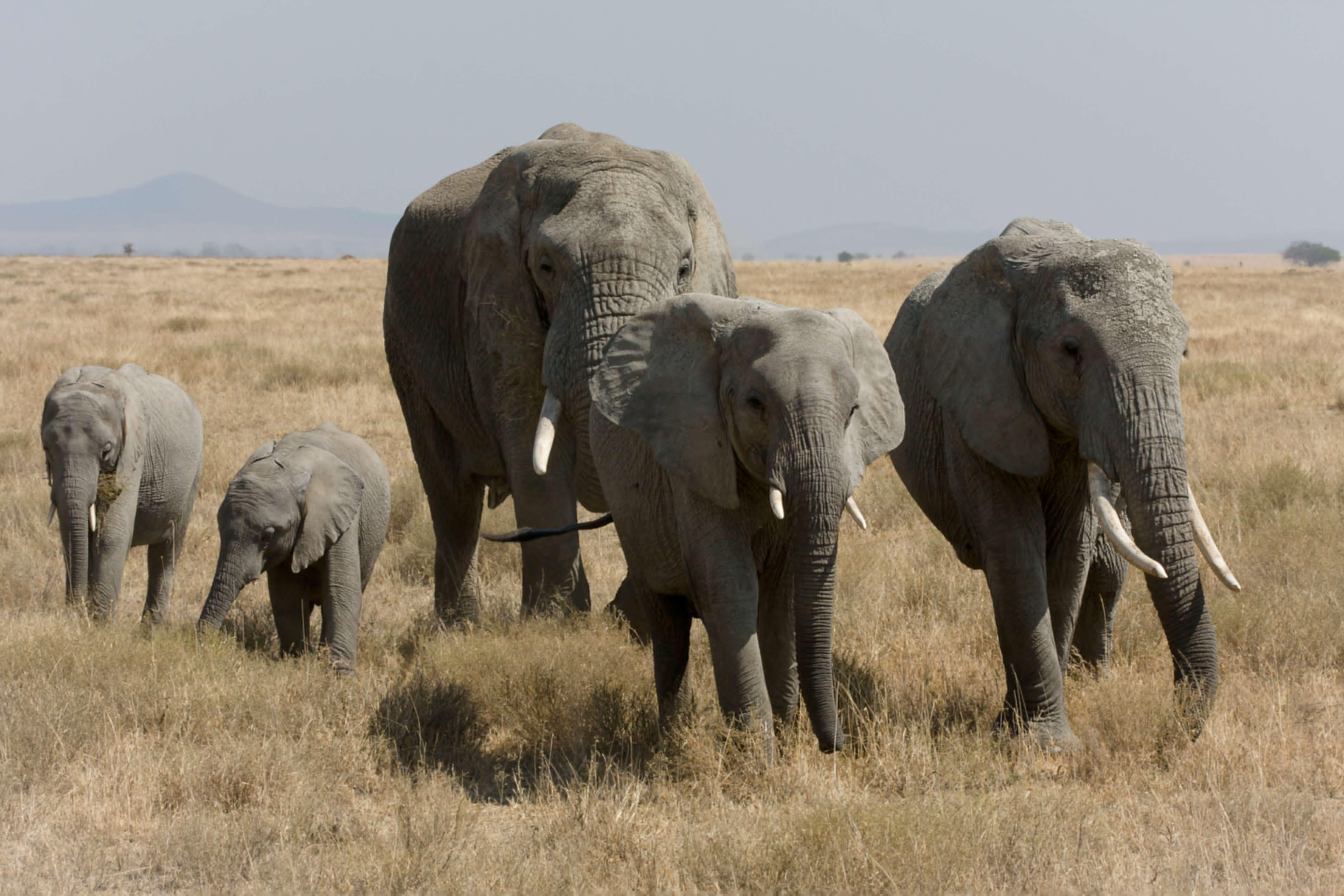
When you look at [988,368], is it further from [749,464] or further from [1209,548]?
[749,464]

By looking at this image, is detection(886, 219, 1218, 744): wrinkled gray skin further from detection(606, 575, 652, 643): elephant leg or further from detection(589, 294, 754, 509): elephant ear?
detection(606, 575, 652, 643): elephant leg

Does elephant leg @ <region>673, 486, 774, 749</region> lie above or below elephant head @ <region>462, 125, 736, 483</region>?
below

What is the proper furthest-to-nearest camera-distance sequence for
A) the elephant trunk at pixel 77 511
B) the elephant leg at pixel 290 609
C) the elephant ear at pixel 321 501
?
1. the elephant trunk at pixel 77 511
2. the elephant leg at pixel 290 609
3. the elephant ear at pixel 321 501

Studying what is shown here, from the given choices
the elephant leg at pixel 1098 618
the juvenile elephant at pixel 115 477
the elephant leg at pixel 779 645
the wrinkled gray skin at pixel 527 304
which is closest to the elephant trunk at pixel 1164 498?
the elephant leg at pixel 1098 618

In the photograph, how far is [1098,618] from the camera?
19.8 feet

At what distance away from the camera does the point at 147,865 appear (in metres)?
4.35

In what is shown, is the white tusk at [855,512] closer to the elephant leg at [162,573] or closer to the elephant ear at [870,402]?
the elephant ear at [870,402]

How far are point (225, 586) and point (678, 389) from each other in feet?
9.20

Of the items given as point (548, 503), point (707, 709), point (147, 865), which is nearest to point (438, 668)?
point (548, 503)

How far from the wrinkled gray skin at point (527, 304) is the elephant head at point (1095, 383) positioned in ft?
4.55

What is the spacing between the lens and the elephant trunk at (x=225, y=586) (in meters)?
6.18

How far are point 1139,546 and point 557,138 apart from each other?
11.9 feet

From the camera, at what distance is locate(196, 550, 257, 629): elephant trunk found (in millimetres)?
6180

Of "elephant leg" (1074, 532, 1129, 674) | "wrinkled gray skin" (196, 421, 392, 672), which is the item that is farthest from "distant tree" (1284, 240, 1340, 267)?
"wrinkled gray skin" (196, 421, 392, 672)
